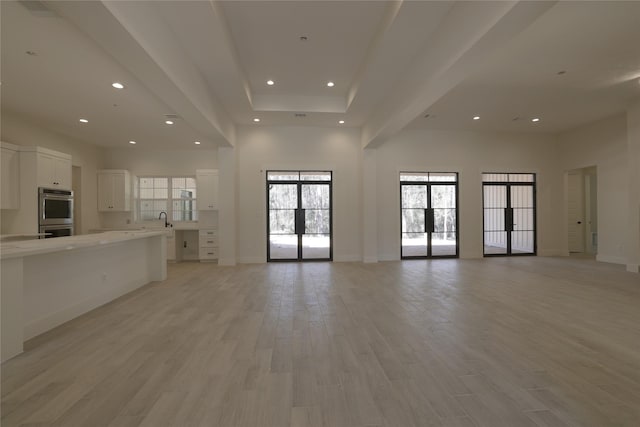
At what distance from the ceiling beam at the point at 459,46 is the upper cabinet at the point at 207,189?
4.85m

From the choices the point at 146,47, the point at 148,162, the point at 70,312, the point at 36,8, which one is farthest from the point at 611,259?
the point at 148,162

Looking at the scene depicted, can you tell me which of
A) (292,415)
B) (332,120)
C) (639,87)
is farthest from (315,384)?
(639,87)

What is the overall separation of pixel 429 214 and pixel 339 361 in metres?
6.24

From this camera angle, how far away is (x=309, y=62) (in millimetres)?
4891

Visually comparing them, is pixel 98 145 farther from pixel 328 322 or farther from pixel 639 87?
pixel 639 87

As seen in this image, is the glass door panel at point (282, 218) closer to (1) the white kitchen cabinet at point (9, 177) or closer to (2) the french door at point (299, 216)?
(2) the french door at point (299, 216)

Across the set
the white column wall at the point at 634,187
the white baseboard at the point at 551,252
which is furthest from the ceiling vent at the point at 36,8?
the white baseboard at the point at 551,252

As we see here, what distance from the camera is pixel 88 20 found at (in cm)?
241

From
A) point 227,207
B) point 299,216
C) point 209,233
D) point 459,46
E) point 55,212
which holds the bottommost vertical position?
point 209,233

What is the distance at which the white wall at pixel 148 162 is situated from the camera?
812cm

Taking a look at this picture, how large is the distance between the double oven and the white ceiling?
57.1 inches

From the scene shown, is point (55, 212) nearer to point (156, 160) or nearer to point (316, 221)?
point (156, 160)

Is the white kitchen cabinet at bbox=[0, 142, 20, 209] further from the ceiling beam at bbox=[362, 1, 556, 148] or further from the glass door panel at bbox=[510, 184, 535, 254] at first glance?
the glass door panel at bbox=[510, 184, 535, 254]

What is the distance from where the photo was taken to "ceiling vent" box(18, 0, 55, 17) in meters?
2.63
